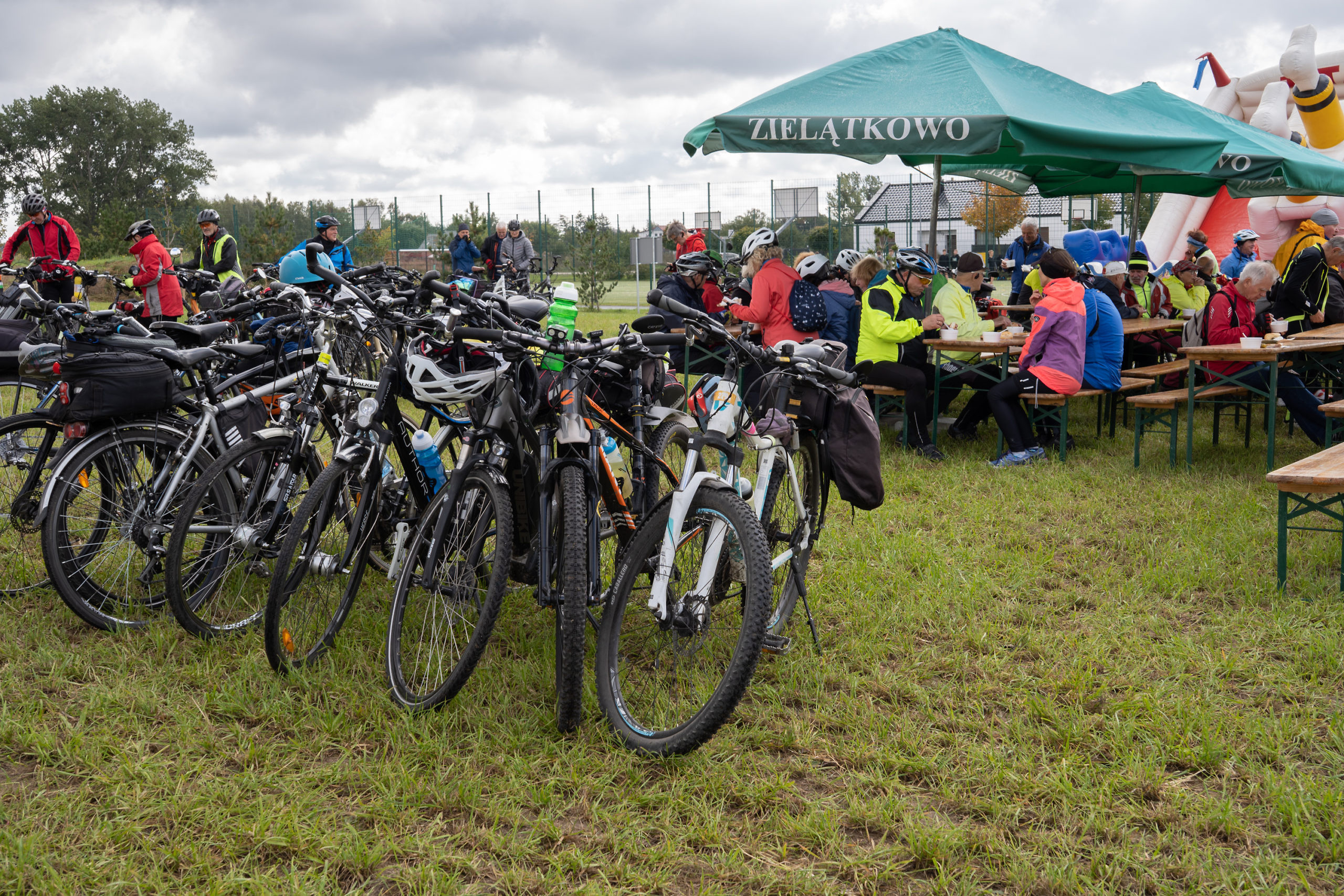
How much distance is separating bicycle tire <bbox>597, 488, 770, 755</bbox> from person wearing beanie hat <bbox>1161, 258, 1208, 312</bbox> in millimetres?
8922

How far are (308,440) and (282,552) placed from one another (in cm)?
68

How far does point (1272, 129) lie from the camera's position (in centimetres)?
1745

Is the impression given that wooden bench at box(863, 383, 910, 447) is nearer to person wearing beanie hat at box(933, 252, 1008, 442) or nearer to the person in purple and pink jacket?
person wearing beanie hat at box(933, 252, 1008, 442)

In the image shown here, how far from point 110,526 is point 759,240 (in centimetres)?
496

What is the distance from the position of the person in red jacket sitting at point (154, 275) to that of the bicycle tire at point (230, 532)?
27.1 feet

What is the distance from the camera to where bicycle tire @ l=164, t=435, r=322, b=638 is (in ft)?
11.6

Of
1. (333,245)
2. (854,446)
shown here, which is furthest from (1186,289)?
(333,245)

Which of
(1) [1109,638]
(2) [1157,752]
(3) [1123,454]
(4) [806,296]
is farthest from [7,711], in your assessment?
(3) [1123,454]

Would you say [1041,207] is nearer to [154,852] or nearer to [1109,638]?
[1109,638]

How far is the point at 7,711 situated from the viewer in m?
3.14

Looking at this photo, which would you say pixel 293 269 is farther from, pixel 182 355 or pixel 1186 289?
pixel 1186 289

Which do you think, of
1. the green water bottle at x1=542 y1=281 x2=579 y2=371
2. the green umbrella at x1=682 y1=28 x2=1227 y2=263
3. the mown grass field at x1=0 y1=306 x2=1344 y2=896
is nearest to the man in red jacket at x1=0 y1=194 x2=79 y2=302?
the green umbrella at x1=682 y1=28 x2=1227 y2=263

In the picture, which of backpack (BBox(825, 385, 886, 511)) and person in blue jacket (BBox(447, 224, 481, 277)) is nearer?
backpack (BBox(825, 385, 886, 511))

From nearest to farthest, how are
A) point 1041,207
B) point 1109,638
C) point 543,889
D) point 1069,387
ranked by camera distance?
1. point 543,889
2. point 1109,638
3. point 1069,387
4. point 1041,207
